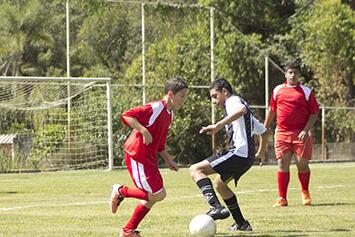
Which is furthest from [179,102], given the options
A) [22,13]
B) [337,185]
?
[22,13]

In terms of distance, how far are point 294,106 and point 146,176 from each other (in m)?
4.69

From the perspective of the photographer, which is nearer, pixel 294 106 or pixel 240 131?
pixel 240 131

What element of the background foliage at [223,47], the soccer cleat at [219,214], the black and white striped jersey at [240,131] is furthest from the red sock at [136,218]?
the background foliage at [223,47]

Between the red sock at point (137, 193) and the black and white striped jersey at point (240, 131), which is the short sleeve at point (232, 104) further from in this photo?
the red sock at point (137, 193)

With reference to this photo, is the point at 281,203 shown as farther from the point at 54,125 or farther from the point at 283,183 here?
the point at 54,125

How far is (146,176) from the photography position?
8.81 metres

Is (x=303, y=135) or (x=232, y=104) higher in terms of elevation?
(x=232, y=104)

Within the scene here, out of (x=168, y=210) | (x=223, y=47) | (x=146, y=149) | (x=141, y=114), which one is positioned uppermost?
(x=223, y=47)

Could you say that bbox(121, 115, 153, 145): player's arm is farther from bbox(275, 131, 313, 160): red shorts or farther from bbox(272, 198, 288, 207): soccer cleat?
bbox(275, 131, 313, 160): red shorts

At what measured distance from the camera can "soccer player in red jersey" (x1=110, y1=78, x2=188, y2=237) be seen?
28.8 feet

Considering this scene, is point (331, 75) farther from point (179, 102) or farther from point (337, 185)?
point (179, 102)

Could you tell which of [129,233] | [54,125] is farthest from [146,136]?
[54,125]

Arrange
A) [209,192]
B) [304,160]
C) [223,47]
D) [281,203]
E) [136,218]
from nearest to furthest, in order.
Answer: [136,218] → [209,192] → [281,203] → [304,160] → [223,47]

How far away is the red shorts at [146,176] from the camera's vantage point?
8789mm
